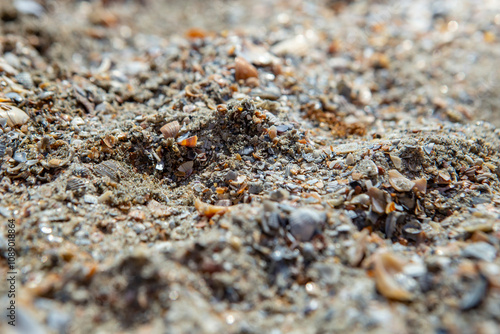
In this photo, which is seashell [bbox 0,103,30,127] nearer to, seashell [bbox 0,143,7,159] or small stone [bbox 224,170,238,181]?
seashell [bbox 0,143,7,159]

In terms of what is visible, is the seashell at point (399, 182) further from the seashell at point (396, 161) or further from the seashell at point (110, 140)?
the seashell at point (110, 140)

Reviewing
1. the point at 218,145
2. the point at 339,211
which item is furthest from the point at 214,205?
the point at 339,211

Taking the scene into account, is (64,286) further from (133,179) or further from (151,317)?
(133,179)

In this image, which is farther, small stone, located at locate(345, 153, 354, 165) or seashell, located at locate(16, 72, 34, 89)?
seashell, located at locate(16, 72, 34, 89)

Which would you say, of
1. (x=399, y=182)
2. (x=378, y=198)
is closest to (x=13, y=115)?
(x=378, y=198)

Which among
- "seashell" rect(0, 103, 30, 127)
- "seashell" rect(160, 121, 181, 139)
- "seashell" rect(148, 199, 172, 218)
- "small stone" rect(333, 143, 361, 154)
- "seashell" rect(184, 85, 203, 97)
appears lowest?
"seashell" rect(148, 199, 172, 218)

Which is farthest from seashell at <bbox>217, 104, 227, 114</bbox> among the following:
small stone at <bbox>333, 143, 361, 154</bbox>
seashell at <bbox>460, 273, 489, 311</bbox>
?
seashell at <bbox>460, 273, 489, 311</bbox>

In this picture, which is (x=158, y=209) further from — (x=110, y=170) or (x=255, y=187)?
(x=255, y=187)
